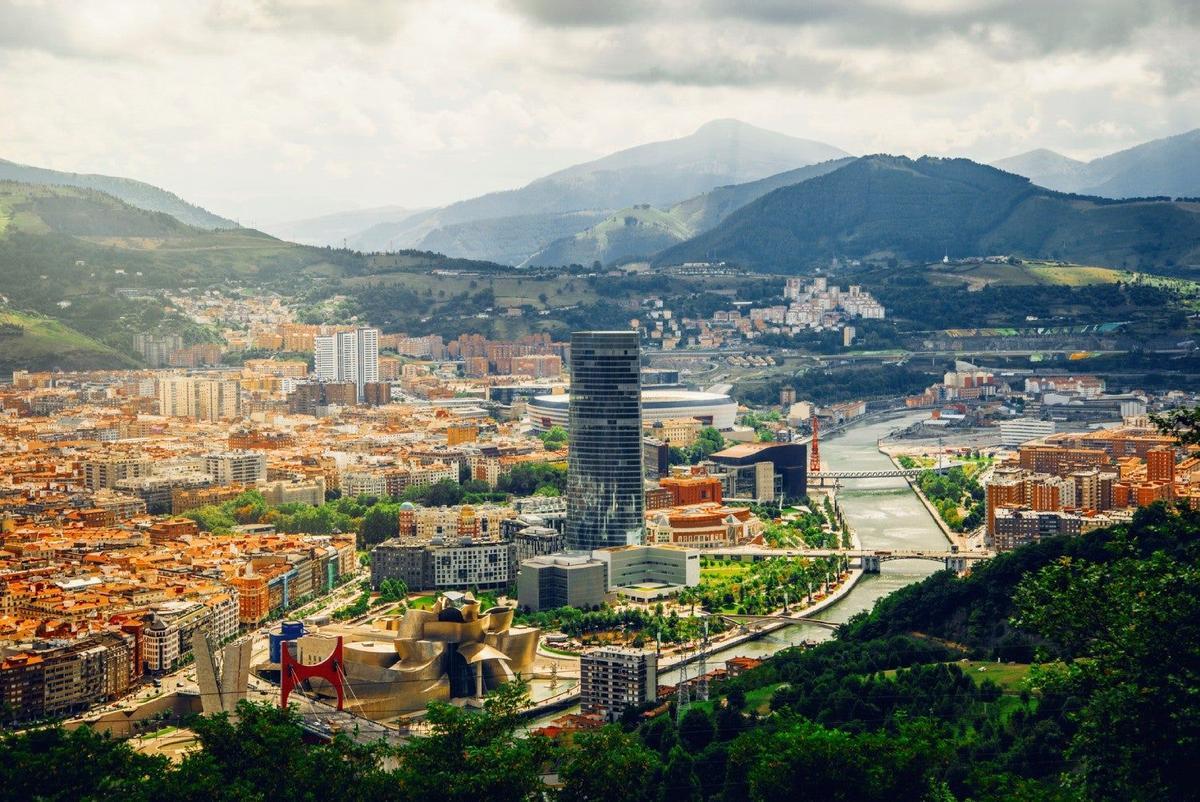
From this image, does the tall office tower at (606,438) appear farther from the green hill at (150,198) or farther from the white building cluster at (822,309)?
the green hill at (150,198)

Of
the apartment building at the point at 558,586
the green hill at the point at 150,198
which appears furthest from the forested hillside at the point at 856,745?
the green hill at the point at 150,198

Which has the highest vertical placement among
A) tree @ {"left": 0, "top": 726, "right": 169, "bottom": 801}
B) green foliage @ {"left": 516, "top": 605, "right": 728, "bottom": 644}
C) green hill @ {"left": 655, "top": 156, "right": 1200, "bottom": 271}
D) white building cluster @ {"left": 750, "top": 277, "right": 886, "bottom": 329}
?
green hill @ {"left": 655, "top": 156, "right": 1200, "bottom": 271}

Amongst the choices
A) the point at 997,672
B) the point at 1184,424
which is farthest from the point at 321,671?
the point at 1184,424

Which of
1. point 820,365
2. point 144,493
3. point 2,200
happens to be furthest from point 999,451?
point 2,200

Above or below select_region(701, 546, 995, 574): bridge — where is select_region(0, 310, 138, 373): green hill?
above

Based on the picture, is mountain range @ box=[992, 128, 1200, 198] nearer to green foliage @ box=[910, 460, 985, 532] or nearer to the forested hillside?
green foliage @ box=[910, 460, 985, 532]

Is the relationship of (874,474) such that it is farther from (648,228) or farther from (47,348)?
(648,228)

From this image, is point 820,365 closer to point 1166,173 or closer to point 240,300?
point 240,300

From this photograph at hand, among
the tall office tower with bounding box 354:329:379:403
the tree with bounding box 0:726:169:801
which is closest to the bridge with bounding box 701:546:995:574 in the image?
the tree with bounding box 0:726:169:801
